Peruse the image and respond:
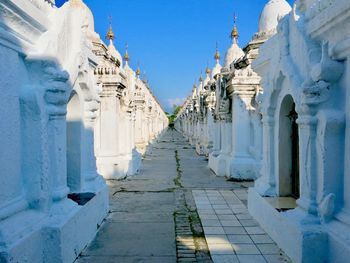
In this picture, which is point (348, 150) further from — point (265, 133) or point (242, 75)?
point (242, 75)

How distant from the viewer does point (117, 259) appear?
14.7 feet

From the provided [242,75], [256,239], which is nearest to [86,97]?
[256,239]

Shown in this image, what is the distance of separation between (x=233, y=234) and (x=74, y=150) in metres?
2.78

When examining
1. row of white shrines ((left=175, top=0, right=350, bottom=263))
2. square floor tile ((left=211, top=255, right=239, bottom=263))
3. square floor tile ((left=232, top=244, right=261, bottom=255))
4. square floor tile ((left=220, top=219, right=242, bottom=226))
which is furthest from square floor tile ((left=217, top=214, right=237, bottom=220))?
square floor tile ((left=211, top=255, right=239, bottom=263))

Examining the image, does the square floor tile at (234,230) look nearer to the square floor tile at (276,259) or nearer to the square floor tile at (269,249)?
the square floor tile at (269,249)

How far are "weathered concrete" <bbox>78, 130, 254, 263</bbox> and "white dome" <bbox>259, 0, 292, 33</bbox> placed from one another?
451 centimetres

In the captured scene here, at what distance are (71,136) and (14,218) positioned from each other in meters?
2.14

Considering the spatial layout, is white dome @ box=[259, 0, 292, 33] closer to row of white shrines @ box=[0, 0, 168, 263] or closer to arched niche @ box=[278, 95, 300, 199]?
arched niche @ box=[278, 95, 300, 199]

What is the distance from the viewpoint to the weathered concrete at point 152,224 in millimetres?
4652

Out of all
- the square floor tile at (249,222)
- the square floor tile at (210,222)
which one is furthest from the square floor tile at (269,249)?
the square floor tile at (210,222)

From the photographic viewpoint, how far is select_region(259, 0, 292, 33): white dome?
962cm

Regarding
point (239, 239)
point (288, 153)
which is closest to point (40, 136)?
point (239, 239)

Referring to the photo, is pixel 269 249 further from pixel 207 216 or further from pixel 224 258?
pixel 207 216

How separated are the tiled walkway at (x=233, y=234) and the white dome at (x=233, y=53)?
24.4 feet
